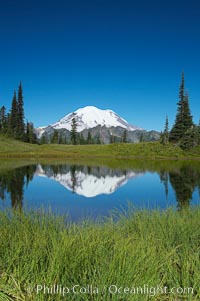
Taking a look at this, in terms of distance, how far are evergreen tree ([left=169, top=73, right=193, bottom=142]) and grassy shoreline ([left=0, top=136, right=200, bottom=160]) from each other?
11.5 feet

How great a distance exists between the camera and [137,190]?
2156 centimetres

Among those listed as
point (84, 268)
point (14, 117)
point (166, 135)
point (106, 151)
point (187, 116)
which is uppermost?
point (14, 117)

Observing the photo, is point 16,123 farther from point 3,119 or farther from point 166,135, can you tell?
point 166,135

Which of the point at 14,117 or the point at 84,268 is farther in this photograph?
the point at 14,117

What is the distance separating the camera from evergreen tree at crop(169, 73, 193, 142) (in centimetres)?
6900

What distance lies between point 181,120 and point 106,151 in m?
19.0

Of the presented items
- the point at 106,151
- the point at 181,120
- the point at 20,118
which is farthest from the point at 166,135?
the point at 20,118

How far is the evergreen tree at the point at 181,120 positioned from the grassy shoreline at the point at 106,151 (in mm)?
3501

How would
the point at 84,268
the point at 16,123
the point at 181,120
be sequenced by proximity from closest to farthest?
the point at 84,268 < the point at 181,120 < the point at 16,123

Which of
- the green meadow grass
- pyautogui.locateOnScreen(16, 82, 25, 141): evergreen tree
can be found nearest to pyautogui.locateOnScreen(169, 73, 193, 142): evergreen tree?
pyautogui.locateOnScreen(16, 82, 25, 141): evergreen tree

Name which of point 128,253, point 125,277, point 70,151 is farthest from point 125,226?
point 70,151

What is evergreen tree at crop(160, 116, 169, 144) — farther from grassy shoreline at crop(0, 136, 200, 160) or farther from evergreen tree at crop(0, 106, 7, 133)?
evergreen tree at crop(0, 106, 7, 133)

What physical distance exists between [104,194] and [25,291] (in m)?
15.3

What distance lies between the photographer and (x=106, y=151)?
228ft
